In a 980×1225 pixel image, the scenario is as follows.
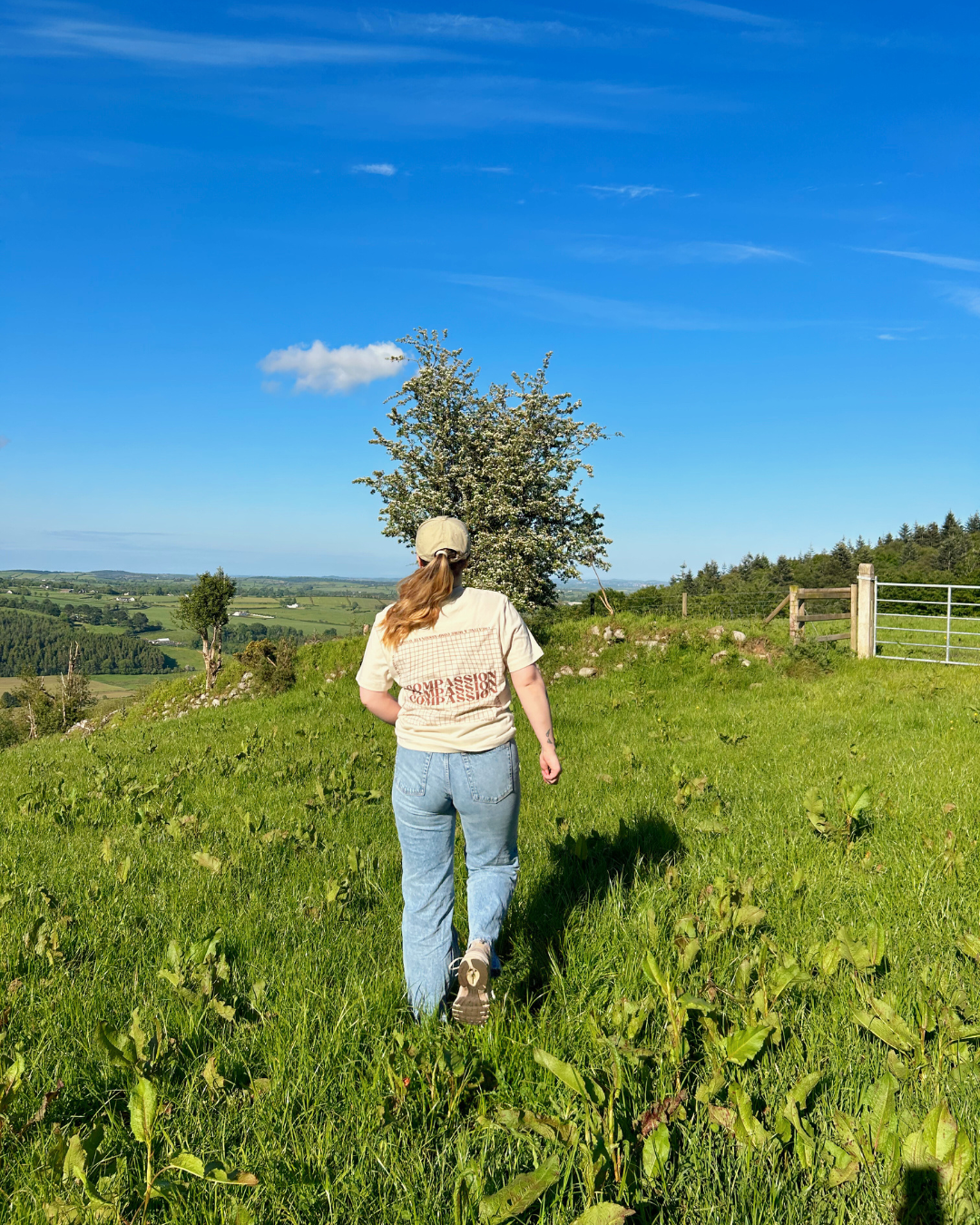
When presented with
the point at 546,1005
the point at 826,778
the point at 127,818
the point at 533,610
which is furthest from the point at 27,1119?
the point at 533,610

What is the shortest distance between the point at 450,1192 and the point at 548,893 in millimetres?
2560

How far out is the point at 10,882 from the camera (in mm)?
5285

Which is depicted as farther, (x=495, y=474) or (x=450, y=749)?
(x=495, y=474)

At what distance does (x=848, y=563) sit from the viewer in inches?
2783

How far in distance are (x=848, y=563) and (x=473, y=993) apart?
76.0 m

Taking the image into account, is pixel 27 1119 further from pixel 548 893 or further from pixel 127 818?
pixel 127 818

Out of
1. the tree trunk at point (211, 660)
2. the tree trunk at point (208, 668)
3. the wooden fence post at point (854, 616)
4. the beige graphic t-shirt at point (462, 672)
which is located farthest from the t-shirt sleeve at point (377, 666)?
the tree trunk at point (208, 668)

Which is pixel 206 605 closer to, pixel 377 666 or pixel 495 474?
pixel 495 474

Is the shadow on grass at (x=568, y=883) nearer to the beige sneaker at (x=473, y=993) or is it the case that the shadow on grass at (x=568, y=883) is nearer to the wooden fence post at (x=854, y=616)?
the beige sneaker at (x=473, y=993)

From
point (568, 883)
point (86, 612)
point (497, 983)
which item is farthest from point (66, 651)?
point (497, 983)

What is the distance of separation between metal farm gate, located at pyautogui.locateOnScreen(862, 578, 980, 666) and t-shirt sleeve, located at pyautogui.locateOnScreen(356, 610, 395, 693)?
9838 mm

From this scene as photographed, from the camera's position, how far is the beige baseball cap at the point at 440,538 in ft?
11.5

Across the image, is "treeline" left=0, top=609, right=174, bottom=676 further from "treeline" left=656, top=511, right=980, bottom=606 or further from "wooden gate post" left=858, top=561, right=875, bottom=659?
"wooden gate post" left=858, top=561, right=875, bottom=659

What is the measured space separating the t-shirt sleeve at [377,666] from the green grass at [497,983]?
4.67 feet
